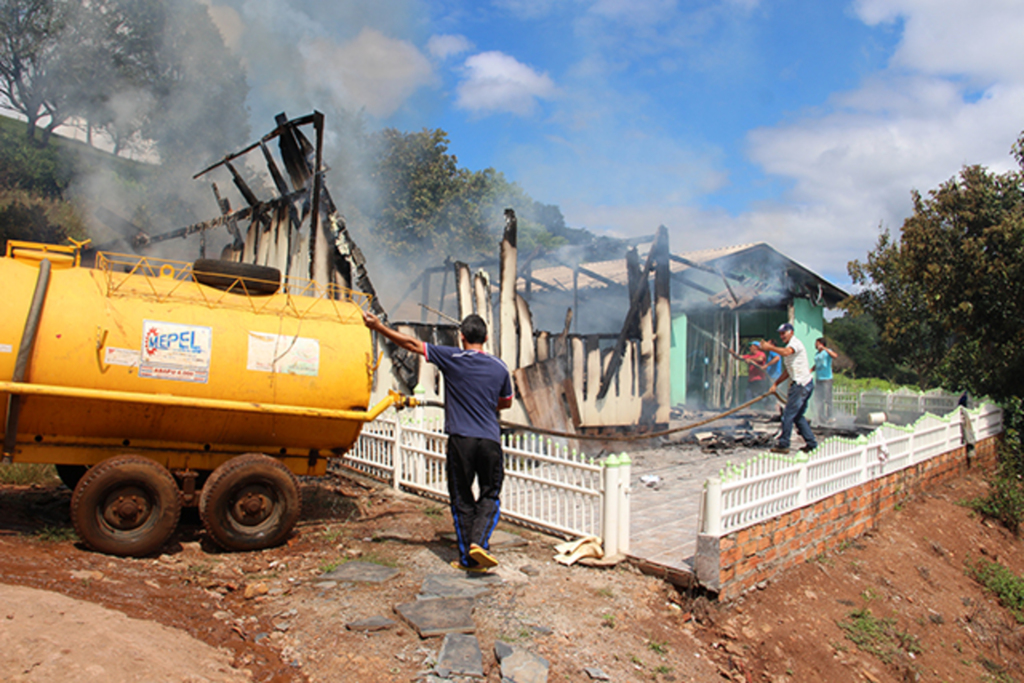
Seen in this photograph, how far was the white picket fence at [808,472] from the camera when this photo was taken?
5.38 m

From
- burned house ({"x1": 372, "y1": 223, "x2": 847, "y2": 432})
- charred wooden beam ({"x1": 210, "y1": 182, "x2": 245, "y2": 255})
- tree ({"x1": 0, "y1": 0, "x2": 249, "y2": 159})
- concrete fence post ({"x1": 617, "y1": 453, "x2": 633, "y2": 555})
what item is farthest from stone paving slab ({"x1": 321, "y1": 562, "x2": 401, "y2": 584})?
tree ({"x1": 0, "y1": 0, "x2": 249, "y2": 159})

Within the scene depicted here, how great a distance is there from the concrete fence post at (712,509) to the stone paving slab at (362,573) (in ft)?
8.36

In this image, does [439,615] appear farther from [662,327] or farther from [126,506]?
[662,327]

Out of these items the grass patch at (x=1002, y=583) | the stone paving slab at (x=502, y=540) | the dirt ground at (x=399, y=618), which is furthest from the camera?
the grass patch at (x=1002, y=583)

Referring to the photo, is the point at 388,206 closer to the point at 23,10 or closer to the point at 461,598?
the point at 23,10

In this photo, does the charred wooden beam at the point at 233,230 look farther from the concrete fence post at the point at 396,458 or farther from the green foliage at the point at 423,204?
the green foliage at the point at 423,204

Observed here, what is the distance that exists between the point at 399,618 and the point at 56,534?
3083mm

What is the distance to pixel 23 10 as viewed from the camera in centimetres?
2538

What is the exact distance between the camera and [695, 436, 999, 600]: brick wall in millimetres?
5233

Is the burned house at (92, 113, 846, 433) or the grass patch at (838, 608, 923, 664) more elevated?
the burned house at (92, 113, 846, 433)

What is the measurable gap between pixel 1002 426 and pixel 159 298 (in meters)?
15.1

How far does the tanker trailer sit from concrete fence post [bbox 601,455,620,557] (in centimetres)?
186

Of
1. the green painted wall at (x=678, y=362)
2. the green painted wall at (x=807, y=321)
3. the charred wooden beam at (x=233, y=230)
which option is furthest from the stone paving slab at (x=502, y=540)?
the green painted wall at (x=807, y=321)

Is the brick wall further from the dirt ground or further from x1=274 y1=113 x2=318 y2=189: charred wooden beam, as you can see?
x1=274 y1=113 x2=318 y2=189: charred wooden beam
